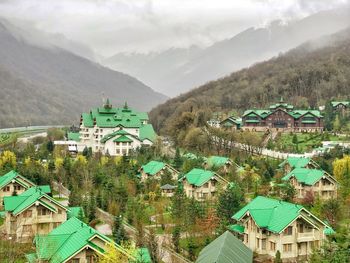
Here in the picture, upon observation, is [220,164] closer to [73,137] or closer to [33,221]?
[33,221]

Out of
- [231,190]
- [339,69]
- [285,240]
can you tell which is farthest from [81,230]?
[339,69]

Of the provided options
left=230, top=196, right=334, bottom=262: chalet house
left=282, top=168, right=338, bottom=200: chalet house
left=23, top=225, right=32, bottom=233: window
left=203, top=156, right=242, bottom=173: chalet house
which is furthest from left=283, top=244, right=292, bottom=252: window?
left=203, top=156, right=242, bottom=173: chalet house

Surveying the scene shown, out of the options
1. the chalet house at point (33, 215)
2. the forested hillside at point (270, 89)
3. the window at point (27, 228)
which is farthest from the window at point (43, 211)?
the forested hillside at point (270, 89)

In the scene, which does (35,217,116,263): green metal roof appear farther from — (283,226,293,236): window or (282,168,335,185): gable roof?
(282,168,335,185): gable roof

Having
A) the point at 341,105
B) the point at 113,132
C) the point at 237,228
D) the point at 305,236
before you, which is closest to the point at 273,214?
the point at 305,236

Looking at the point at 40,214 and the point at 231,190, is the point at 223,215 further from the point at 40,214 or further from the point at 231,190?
the point at 40,214

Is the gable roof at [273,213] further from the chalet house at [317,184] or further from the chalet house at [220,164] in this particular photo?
the chalet house at [220,164]

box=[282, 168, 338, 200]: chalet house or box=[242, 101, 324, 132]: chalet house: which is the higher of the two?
box=[242, 101, 324, 132]: chalet house
